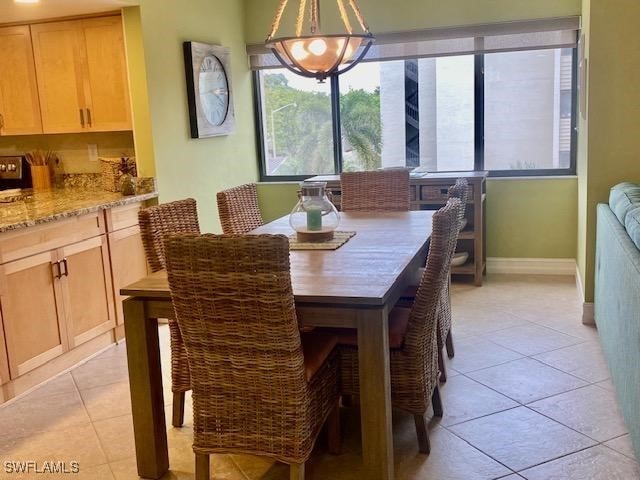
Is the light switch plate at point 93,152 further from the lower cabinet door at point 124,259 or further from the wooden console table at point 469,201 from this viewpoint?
the wooden console table at point 469,201

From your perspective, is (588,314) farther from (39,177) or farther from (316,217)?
(39,177)

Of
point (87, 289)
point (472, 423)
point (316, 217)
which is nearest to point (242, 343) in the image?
point (316, 217)

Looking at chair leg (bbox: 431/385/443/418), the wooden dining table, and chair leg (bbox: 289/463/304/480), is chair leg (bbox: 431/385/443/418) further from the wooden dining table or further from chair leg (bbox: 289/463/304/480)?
chair leg (bbox: 289/463/304/480)

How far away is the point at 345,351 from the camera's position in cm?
264

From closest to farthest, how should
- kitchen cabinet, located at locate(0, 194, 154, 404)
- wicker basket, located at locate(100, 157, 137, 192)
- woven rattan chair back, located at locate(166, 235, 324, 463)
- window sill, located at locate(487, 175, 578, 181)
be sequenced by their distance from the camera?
woven rattan chair back, located at locate(166, 235, 324, 463), kitchen cabinet, located at locate(0, 194, 154, 404), wicker basket, located at locate(100, 157, 137, 192), window sill, located at locate(487, 175, 578, 181)

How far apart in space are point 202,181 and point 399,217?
1.85m

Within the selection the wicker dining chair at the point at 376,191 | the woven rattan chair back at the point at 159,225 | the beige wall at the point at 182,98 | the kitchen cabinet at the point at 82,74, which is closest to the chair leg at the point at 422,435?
the woven rattan chair back at the point at 159,225

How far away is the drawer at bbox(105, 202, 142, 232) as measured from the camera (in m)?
4.05

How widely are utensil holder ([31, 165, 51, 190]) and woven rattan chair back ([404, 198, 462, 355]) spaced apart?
11.0ft

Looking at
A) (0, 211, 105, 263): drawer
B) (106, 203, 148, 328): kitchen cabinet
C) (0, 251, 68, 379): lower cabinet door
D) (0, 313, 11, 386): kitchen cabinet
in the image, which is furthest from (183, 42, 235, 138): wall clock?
(0, 313, 11, 386): kitchen cabinet

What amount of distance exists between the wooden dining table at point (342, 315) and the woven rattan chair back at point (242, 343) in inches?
7.6

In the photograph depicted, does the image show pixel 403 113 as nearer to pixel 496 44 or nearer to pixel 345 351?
pixel 496 44

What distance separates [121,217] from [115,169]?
0.47m

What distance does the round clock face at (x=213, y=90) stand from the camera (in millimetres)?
4910
